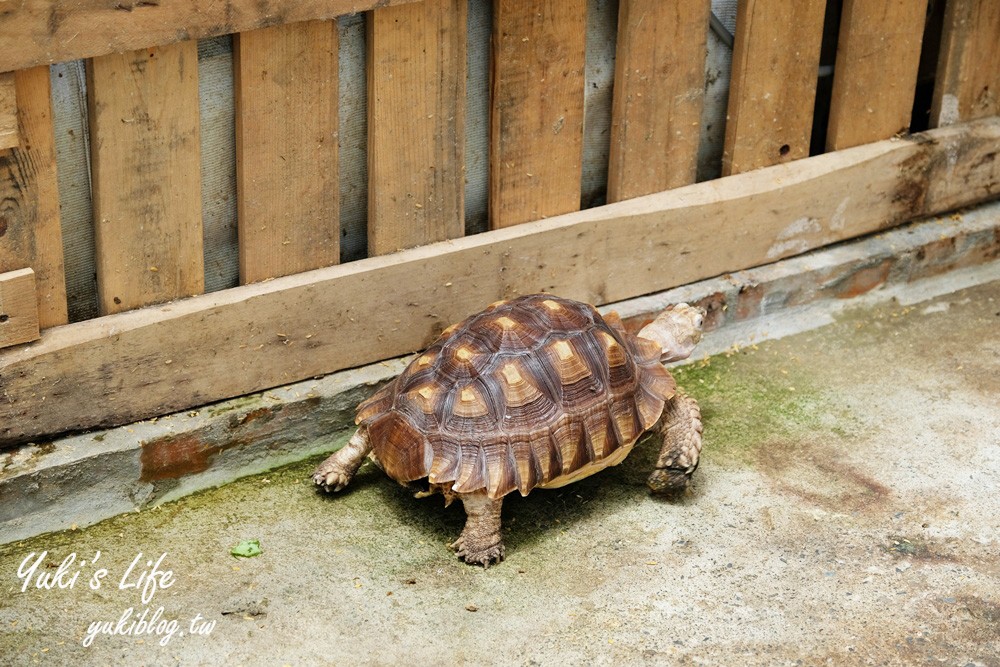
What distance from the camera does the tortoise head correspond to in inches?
193

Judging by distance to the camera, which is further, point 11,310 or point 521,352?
point 521,352

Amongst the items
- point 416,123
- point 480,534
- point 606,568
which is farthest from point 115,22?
point 606,568

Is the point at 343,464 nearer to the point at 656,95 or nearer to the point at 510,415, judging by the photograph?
the point at 510,415

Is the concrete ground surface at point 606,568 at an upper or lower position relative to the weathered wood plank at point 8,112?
lower

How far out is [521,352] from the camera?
438 centimetres

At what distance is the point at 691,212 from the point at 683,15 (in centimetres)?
75

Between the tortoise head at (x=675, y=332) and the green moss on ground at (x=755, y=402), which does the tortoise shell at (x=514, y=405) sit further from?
the green moss on ground at (x=755, y=402)

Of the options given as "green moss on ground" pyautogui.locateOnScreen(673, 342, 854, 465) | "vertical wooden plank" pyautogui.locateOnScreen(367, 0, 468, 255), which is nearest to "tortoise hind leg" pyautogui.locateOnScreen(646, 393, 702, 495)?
"green moss on ground" pyautogui.locateOnScreen(673, 342, 854, 465)

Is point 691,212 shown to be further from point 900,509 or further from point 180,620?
point 180,620

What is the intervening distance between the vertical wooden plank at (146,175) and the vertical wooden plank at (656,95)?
162 cm

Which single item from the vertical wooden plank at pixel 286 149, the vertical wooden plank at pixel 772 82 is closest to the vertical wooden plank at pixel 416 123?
the vertical wooden plank at pixel 286 149

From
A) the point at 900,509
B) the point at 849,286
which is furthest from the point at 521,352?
the point at 849,286

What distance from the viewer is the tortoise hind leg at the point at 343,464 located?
4.56m

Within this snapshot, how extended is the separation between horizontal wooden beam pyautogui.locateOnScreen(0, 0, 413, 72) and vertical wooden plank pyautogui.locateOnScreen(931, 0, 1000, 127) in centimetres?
290
